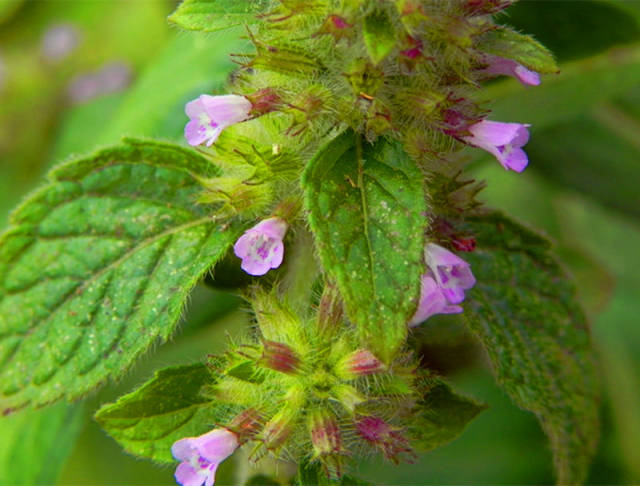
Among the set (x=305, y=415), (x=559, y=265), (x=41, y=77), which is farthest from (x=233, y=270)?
(x=41, y=77)

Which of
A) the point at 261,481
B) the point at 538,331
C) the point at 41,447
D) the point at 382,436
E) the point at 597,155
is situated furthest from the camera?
the point at 597,155

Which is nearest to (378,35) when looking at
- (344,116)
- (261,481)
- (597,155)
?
(344,116)

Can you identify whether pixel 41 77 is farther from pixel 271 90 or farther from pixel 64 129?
pixel 271 90

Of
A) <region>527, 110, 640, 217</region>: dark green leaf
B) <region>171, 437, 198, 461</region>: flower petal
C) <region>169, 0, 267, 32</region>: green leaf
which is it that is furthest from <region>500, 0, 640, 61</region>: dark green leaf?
<region>171, 437, 198, 461</region>: flower petal

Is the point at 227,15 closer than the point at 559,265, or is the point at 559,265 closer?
the point at 227,15

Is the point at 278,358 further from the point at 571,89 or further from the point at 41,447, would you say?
the point at 571,89

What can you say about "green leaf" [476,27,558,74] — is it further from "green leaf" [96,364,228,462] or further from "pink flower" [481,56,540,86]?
"green leaf" [96,364,228,462]
